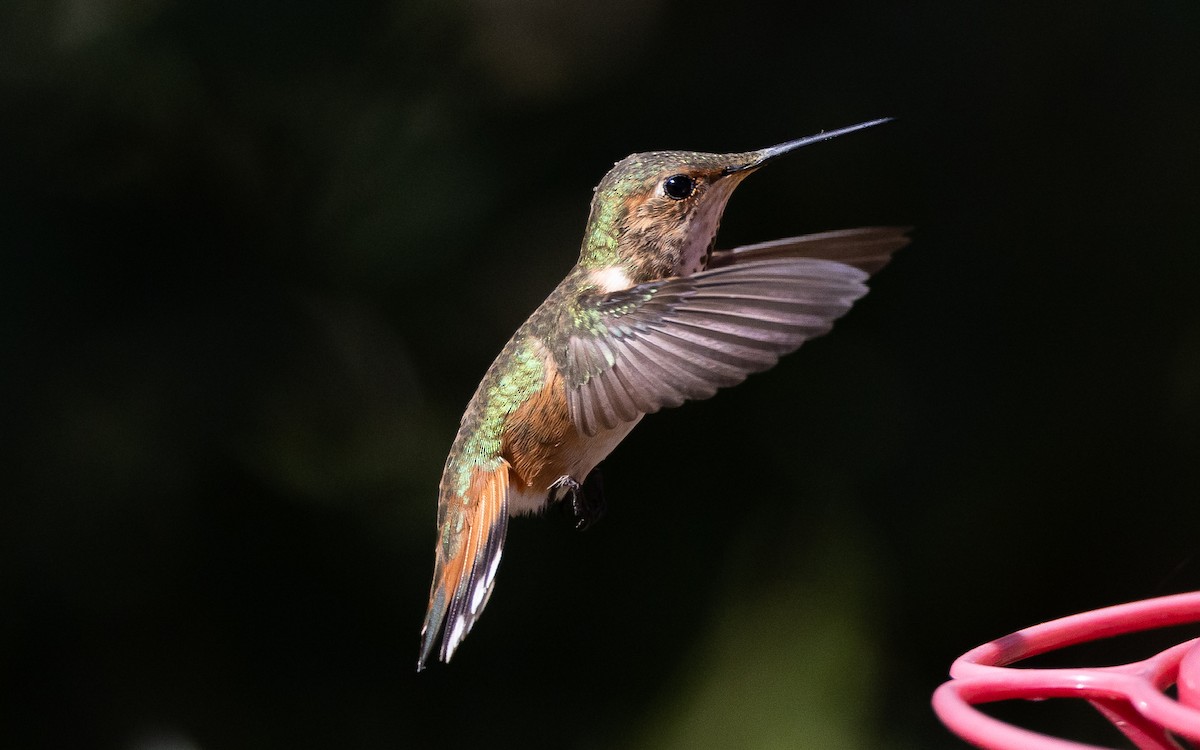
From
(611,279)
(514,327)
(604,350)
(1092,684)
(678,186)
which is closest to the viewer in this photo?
(1092,684)

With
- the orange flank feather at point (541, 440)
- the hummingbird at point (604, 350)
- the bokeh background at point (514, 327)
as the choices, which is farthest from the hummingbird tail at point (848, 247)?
the bokeh background at point (514, 327)

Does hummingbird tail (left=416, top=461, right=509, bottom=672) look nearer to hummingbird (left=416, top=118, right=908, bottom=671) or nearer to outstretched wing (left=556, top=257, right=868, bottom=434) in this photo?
hummingbird (left=416, top=118, right=908, bottom=671)

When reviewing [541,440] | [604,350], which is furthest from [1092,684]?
[541,440]

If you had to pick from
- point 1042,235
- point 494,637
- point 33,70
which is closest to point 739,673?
point 494,637

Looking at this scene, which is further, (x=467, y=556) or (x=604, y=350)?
(x=467, y=556)

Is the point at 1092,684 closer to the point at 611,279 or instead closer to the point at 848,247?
the point at 848,247

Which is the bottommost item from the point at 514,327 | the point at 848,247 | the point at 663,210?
the point at 848,247
